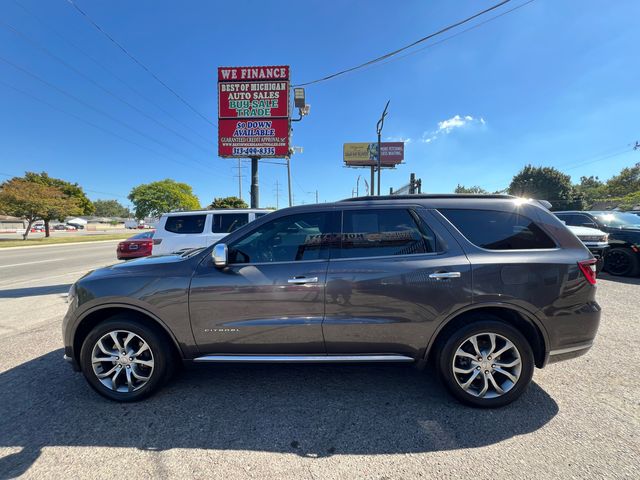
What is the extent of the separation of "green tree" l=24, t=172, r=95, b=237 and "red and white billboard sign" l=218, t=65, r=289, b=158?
26.7 meters

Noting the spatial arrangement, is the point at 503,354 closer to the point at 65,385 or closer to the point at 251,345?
the point at 251,345

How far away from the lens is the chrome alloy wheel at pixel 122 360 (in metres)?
2.64

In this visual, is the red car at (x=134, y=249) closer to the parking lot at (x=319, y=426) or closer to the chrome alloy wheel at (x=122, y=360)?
the parking lot at (x=319, y=426)

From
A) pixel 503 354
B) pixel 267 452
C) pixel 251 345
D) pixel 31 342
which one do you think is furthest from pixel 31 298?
pixel 503 354

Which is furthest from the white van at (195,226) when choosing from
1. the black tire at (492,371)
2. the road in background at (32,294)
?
the black tire at (492,371)

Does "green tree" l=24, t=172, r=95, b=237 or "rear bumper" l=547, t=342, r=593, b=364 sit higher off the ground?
"green tree" l=24, t=172, r=95, b=237

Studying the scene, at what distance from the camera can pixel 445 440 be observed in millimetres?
2137

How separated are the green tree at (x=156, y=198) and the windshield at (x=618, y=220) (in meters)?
75.0

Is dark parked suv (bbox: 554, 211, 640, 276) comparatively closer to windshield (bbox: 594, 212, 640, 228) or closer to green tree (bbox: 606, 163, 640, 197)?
windshield (bbox: 594, 212, 640, 228)

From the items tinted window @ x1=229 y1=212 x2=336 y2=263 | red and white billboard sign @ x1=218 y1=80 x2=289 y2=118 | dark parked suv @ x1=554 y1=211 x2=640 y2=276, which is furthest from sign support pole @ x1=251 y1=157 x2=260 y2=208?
dark parked suv @ x1=554 y1=211 x2=640 y2=276

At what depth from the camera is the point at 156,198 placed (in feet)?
239

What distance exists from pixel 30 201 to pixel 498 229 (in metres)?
37.0

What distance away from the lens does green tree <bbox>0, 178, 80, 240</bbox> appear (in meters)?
25.9

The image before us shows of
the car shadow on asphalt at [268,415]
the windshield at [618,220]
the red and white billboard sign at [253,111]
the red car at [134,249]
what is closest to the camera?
the car shadow on asphalt at [268,415]
